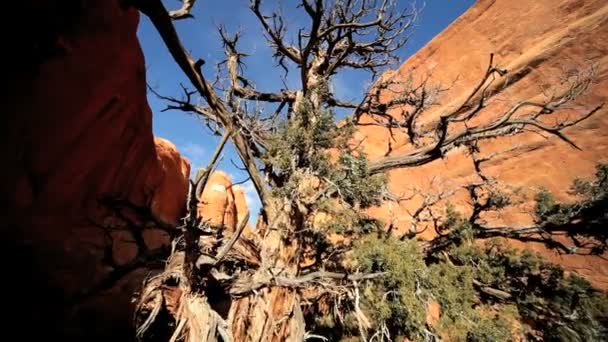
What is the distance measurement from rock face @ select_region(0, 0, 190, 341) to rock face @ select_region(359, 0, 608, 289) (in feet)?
26.4

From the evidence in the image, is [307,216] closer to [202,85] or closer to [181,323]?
[181,323]

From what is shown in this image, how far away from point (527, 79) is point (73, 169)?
71.3ft

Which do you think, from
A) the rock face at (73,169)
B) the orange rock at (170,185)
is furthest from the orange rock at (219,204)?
the rock face at (73,169)

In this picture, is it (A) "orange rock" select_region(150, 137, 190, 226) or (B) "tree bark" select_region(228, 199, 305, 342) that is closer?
(B) "tree bark" select_region(228, 199, 305, 342)

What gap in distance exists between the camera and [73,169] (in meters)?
7.61

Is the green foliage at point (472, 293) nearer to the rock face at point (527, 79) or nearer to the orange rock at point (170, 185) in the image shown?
the rock face at point (527, 79)

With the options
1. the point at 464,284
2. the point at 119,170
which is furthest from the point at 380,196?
the point at 119,170

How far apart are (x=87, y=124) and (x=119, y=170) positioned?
2637mm

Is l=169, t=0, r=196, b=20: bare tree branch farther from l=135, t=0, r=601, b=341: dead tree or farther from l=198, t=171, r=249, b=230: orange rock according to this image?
l=198, t=171, r=249, b=230: orange rock

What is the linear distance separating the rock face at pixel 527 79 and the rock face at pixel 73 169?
26.4ft

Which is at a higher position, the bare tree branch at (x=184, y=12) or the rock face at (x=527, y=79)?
the rock face at (x=527, y=79)

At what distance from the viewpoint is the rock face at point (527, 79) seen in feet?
42.2

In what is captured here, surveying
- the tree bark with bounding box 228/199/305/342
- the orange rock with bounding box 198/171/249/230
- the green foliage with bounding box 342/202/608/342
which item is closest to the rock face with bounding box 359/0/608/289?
the green foliage with bounding box 342/202/608/342

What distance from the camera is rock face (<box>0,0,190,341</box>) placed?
17.6 feet
